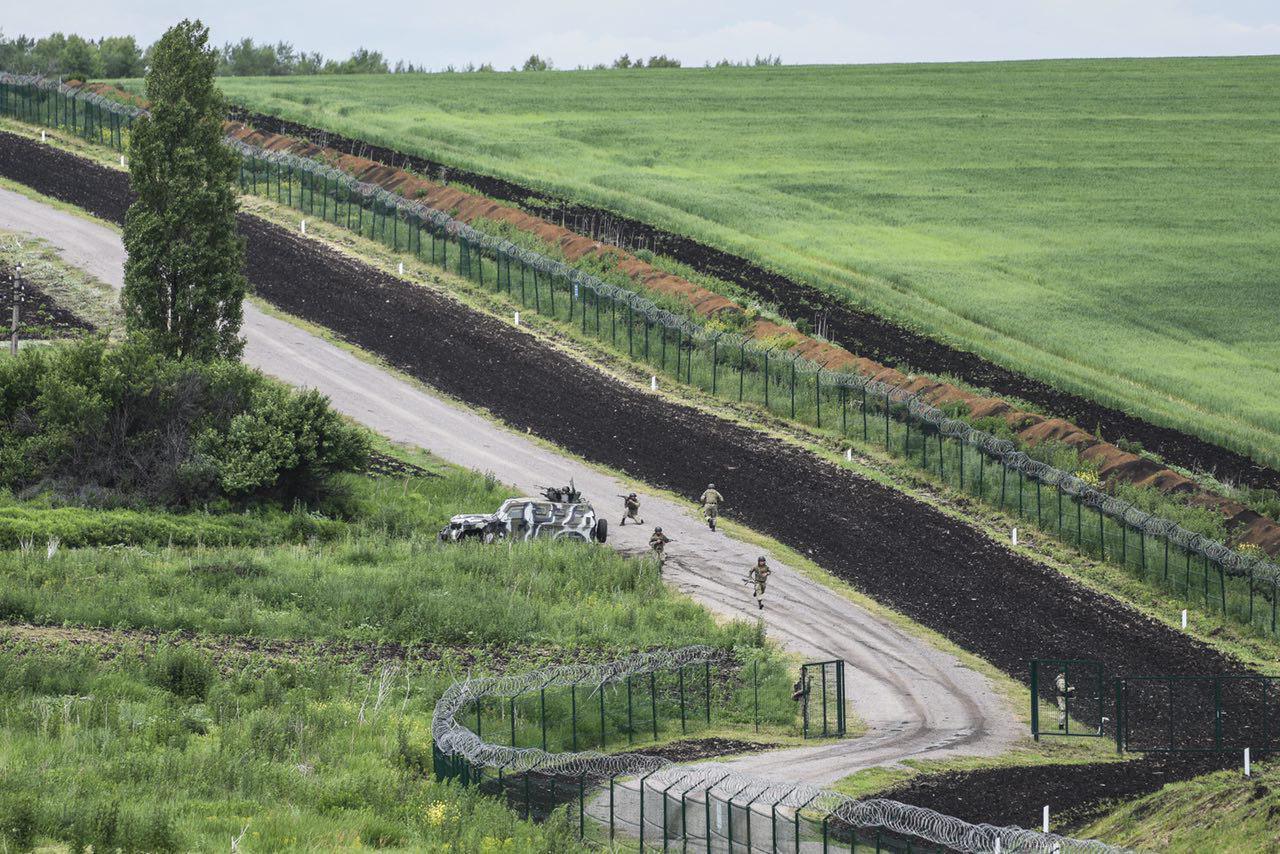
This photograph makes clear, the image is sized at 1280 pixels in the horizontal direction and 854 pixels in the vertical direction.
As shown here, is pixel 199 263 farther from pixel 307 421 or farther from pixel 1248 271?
pixel 1248 271

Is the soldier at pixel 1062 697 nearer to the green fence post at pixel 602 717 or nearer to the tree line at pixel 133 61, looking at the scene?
the green fence post at pixel 602 717

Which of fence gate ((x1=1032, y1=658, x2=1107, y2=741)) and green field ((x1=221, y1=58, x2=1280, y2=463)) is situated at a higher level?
green field ((x1=221, y1=58, x2=1280, y2=463))

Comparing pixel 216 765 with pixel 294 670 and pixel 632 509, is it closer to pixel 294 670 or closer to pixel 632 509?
pixel 294 670

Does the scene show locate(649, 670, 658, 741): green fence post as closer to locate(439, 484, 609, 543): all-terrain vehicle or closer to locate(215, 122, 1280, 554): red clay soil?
locate(439, 484, 609, 543): all-terrain vehicle

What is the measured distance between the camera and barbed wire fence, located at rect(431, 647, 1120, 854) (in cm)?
2666

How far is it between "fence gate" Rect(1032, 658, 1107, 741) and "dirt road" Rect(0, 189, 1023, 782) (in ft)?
2.77

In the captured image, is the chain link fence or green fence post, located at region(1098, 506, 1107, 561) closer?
green fence post, located at region(1098, 506, 1107, 561)

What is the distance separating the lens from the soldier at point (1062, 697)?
40056mm

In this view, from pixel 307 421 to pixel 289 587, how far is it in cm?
947

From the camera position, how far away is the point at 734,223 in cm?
8706

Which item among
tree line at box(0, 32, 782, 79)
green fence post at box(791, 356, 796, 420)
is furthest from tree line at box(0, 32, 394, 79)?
green fence post at box(791, 356, 796, 420)

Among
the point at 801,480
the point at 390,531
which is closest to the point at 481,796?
the point at 390,531

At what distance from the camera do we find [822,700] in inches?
1594

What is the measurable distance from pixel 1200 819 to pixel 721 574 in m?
18.0
